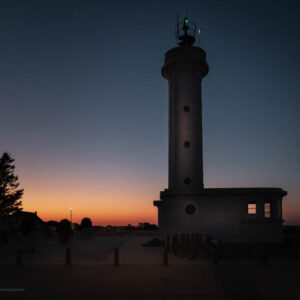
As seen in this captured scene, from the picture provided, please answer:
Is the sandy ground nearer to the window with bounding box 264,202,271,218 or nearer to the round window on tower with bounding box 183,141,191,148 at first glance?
the window with bounding box 264,202,271,218

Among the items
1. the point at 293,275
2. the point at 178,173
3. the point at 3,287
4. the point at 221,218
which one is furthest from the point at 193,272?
the point at 178,173

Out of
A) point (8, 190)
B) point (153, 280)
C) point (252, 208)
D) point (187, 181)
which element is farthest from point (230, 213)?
point (8, 190)

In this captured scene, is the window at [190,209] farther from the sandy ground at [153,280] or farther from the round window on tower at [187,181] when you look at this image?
the sandy ground at [153,280]

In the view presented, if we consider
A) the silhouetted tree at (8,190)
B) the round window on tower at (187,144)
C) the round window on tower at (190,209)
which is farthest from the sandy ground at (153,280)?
the silhouetted tree at (8,190)

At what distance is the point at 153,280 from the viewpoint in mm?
11914

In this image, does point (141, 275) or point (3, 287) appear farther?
point (141, 275)

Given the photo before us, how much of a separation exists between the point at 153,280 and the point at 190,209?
46.4 feet

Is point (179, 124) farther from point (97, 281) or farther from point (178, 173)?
point (97, 281)

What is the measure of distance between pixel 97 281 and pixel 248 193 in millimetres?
16281

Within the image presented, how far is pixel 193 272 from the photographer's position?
1354 centimetres

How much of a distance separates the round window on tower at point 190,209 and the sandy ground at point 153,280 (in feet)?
30.3

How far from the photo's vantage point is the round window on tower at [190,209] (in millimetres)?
25656

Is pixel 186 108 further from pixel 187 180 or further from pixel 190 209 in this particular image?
pixel 190 209

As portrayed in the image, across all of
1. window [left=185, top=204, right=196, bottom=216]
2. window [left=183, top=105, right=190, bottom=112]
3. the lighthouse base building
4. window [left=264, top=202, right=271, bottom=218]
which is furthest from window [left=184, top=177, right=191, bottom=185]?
window [left=264, top=202, right=271, bottom=218]
